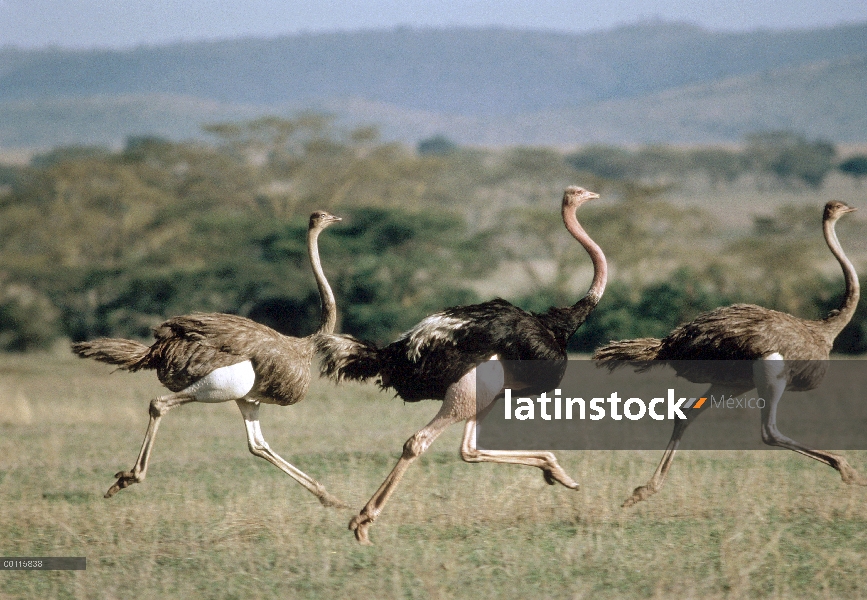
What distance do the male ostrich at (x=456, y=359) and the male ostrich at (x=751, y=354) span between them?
30.8 inches

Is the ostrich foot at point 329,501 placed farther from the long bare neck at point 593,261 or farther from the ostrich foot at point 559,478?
the long bare neck at point 593,261

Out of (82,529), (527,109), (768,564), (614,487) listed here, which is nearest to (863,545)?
(768,564)

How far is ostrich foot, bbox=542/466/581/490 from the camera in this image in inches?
267

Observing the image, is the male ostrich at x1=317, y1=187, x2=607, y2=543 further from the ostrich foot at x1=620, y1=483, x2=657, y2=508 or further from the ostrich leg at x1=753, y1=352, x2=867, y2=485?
the ostrich leg at x1=753, y1=352, x2=867, y2=485

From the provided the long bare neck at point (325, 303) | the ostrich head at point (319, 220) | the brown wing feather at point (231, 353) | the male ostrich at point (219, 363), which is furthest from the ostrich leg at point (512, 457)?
the ostrich head at point (319, 220)

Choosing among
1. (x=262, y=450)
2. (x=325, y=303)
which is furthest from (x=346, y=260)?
(x=262, y=450)

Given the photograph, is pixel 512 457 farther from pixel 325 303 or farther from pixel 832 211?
pixel 832 211

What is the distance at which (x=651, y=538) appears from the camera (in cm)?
650

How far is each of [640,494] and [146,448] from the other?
263 cm

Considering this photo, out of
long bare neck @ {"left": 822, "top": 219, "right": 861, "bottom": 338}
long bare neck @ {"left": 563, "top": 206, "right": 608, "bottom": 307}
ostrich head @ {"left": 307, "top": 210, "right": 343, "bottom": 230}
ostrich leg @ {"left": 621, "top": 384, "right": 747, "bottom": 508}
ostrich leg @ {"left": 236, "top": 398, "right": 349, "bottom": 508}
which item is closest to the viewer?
long bare neck @ {"left": 563, "top": 206, "right": 608, "bottom": 307}

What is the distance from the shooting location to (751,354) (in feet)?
23.5

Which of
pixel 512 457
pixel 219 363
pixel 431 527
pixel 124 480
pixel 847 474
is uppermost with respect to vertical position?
pixel 219 363

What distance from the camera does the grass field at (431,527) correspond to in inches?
224

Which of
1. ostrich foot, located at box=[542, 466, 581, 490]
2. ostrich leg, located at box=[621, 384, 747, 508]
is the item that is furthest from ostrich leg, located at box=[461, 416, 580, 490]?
ostrich leg, located at box=[621, 384, 747, 508]
